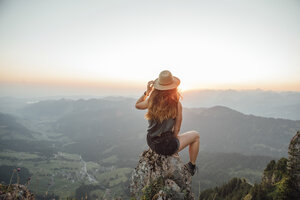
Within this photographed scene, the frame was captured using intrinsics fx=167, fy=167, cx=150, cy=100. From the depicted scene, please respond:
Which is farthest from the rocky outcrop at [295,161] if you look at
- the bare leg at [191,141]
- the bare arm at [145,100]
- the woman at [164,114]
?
the bare arm at [145,100]

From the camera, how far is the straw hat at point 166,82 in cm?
671

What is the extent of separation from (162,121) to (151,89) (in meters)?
1.48

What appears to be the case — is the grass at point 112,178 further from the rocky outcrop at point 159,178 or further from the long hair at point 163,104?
the long hair at point 163,104

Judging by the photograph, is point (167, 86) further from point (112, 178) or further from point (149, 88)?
point (112, 178)

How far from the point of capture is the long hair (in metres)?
6.79

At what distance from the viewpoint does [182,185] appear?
24.1ft

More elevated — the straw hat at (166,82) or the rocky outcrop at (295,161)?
the straw hat at (166,82)

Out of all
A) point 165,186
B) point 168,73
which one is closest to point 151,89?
point 168,73

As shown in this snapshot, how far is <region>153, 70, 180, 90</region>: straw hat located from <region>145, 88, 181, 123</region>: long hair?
23 centimetres

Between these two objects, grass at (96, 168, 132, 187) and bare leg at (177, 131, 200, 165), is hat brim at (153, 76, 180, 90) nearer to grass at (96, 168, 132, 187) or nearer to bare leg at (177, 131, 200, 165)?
bare leg at (177, 131, 200, 165)

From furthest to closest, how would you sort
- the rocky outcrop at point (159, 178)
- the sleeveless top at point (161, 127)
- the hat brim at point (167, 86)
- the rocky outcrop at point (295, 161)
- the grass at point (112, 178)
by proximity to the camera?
the grass at point (112, 178), the rocky outcrop at point (295, 161), the sleeveless top at point (161, 127), the rocky outcrop at point (159, 178), the hat brim at point (167, 86)

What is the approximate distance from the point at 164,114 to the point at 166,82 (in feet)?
4.29

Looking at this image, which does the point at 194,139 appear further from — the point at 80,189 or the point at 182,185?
the point at 80,189

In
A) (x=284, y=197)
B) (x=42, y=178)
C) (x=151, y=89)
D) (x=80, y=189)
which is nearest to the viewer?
(x=151, y=89)
